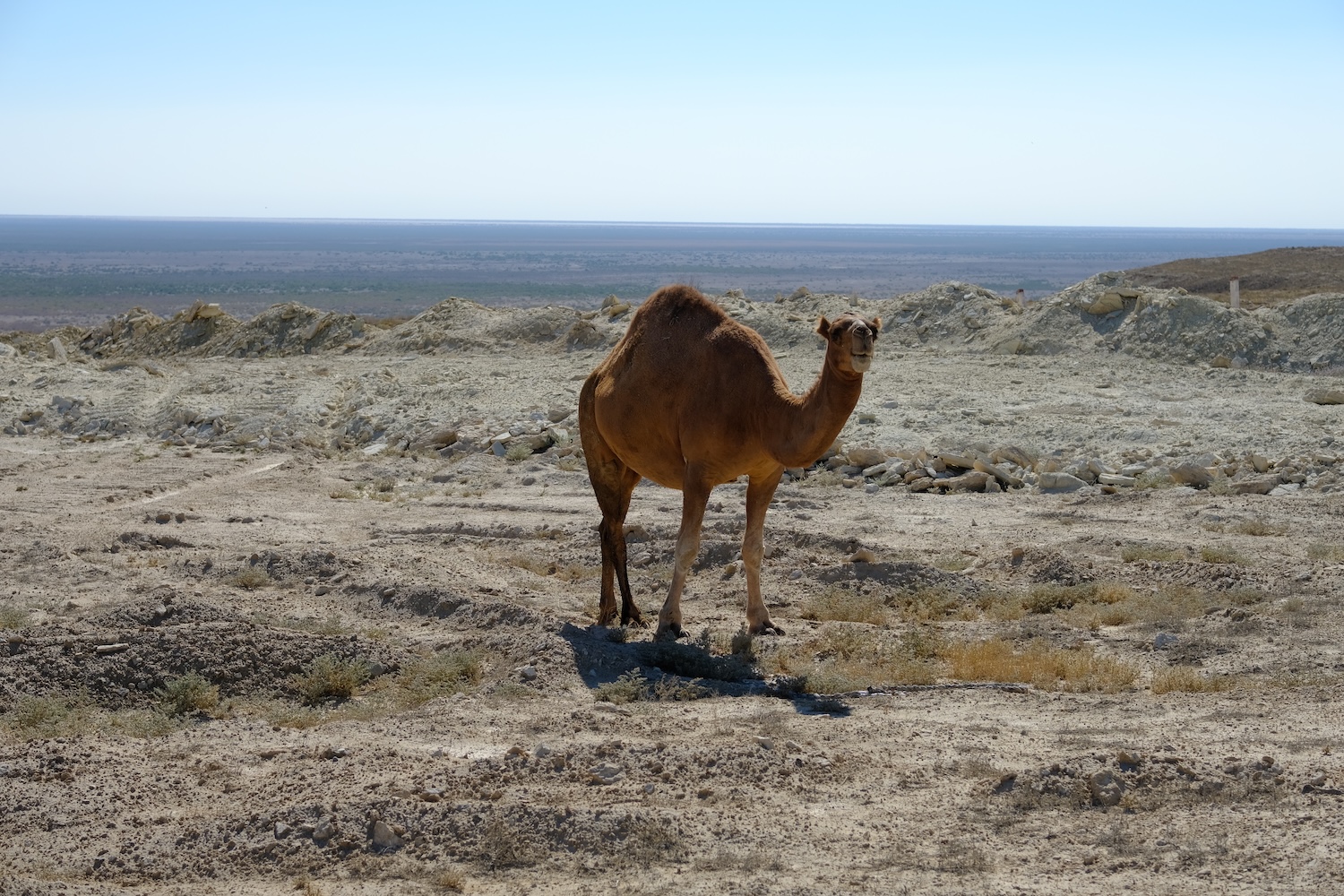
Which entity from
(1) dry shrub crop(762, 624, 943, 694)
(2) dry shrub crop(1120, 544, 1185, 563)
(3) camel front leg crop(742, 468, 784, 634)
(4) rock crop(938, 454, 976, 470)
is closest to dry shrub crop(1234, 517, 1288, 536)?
(2) dry shrub crop(1120, 544, 1185, 563)

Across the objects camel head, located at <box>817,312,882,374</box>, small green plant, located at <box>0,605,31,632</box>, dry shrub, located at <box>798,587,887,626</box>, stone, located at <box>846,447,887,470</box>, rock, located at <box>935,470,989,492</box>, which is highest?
camel head, located at <box>817,312,882,374</box>

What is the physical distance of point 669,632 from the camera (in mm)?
10281

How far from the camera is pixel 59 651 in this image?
8.92 meters

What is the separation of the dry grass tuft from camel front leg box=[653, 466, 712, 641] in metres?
3.56

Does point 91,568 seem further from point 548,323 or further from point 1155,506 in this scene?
point 548,323

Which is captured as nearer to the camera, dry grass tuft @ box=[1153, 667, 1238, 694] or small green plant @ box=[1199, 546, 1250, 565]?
dry grass tuft @ box=[1153, 667, 1238, 694]

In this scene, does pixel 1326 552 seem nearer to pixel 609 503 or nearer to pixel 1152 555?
pixel 1152 555

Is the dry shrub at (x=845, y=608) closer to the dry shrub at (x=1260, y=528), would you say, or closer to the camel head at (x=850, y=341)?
the camel head at (x=850, y=341)

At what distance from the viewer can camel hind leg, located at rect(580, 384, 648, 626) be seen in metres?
11.0

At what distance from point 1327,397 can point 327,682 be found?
1756 centimetres

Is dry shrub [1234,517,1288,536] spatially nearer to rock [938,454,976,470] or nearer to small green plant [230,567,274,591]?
rock [938,454,976,470]

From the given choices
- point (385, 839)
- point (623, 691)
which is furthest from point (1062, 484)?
point (385, 839)

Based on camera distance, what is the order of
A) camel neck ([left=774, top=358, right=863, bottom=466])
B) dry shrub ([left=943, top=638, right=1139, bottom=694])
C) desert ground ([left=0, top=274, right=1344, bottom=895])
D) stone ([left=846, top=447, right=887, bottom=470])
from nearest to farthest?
desert ground ([left=0, top=274, right=1344, bottom=895]), dry shrub ([left=943, top=638, right=1139, bottom=694]), camel neck ([left=774, top=358, right=863, bottom=466]), stone ([left=846, top=447, right=887, bottom=470])

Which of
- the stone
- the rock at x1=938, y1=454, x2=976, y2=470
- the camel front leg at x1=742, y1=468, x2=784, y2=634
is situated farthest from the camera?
the stone
